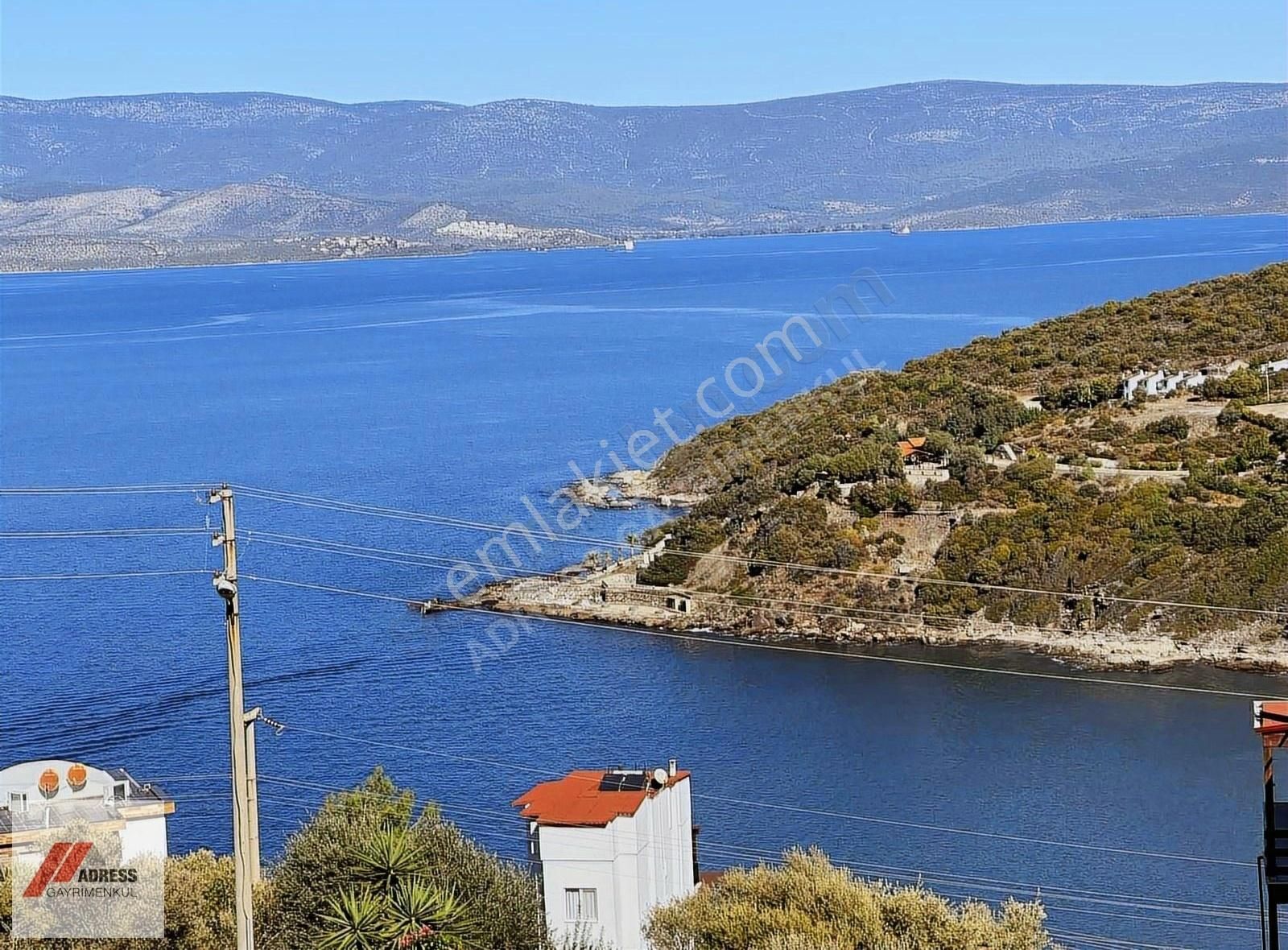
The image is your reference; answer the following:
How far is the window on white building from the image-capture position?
12.7m

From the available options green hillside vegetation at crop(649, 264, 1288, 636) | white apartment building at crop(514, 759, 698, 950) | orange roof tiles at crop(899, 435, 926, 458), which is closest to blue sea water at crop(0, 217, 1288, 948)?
green hillside vegetation at crop(649, 264, 1288, 636)

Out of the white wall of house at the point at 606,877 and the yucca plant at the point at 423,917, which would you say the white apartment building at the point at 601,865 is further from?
the yucca plant at the point at 423,917

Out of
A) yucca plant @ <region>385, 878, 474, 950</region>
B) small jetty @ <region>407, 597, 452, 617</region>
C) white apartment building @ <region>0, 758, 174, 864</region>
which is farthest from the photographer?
small jetty @ <region>407, 597, 452, 617</region>

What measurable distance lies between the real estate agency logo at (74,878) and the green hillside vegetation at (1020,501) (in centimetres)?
1593

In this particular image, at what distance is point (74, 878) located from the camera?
11375 millimetres

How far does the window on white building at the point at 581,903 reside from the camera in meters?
12.7

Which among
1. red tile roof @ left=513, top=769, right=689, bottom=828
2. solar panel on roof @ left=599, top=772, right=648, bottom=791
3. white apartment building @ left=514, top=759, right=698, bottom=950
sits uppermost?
solar panel on roof @ left=599, top=772, right=648, bottom=791

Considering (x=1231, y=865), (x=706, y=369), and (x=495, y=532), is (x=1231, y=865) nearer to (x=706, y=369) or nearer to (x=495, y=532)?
(x=495, y=532)

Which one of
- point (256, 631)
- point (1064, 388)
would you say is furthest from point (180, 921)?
point (1064, 388)

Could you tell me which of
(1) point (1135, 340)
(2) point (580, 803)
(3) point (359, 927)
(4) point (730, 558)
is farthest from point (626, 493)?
(3) point (359, 927)

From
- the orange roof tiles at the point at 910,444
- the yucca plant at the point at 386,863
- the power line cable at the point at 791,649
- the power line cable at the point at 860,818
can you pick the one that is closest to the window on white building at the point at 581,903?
the yucca plant at the point at 386,863

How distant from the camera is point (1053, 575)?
26562 mm

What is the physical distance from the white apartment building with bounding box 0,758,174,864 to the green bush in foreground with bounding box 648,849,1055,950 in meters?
3.96

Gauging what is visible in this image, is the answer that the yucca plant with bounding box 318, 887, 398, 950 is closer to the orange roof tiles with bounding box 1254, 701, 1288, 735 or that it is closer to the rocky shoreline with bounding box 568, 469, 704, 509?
the orange roof tiles with bounding box 1254, 701, 1288, 735
